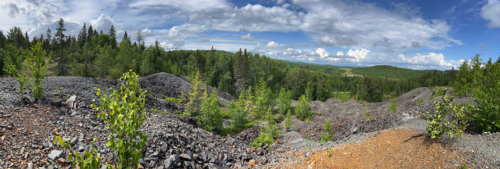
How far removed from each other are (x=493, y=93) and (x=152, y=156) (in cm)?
1547

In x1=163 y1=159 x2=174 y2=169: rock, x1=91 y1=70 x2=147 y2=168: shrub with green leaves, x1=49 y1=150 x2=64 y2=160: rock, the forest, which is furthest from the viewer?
the forest

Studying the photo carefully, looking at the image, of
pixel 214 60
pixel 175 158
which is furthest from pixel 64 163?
pixel 214 60

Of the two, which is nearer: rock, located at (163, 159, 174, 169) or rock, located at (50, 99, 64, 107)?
rock, located at (163, 159, 174, 169)

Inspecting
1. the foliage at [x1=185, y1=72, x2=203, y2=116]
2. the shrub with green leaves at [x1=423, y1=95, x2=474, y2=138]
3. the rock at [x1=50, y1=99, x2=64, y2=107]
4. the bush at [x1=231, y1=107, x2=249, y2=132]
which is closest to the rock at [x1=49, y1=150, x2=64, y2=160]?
the rock at [x1=50, y1=99, x2=64, y2=107]

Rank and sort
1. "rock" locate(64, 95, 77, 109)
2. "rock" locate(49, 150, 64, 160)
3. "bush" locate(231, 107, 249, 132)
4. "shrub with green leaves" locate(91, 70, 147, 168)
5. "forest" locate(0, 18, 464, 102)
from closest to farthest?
"shrub with green leaves" locate(91, 70, 147, 168) → "rock" locate(49, 150, 64, 160) → "rock" locate(64, 95, 77, 109) → "bush" locate(231, 107, 249, 132) → "forest" locate(0, 18, 464, 102)

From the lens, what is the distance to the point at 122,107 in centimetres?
309

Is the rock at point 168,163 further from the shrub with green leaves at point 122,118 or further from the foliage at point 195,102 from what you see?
the foliage at point 195,102

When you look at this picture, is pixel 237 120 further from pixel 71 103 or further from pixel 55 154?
pixel 55 154

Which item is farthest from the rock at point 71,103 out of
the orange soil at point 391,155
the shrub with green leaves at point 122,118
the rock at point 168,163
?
the orange soil at point 391,155

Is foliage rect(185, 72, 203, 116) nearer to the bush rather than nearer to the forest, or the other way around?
the bush

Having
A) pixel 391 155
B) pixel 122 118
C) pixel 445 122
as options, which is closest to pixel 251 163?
pixel 391 155

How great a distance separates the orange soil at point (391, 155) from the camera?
7443 millimetres

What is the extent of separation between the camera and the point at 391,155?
8.23 metres

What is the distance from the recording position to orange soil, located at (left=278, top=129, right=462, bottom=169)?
24.4 ft
